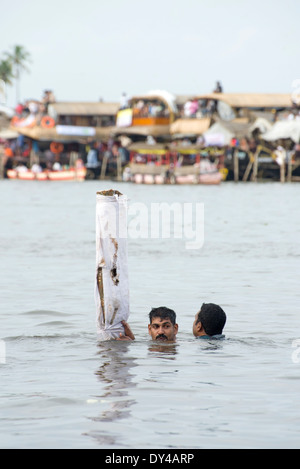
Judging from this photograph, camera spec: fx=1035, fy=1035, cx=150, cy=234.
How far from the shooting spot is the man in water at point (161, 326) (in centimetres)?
976

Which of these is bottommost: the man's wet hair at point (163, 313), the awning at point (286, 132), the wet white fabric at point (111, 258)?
the man's wet hair at point (163, 313)

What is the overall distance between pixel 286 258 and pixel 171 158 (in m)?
45.2

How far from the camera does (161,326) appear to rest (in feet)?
32.6

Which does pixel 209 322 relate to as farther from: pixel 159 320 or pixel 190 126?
pixel 190 126

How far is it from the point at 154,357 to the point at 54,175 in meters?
61.0

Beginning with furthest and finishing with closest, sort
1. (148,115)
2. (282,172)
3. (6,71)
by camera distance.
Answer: (6,71)
(148,115)
(282,172)

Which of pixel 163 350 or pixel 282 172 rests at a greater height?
pixel 282 172

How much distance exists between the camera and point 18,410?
7.34m

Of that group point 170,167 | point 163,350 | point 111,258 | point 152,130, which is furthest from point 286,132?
point 111,258

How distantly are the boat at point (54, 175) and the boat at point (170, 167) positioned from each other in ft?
13.0

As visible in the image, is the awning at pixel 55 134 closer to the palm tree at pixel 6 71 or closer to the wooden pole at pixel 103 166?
the wooden pole at pixel 103 166

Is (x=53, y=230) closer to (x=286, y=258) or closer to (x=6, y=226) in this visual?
(x=6, y=226)

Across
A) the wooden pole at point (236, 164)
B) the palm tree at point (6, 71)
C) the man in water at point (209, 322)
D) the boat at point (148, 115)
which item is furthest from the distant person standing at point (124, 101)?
the man in water at point (209, 322)
